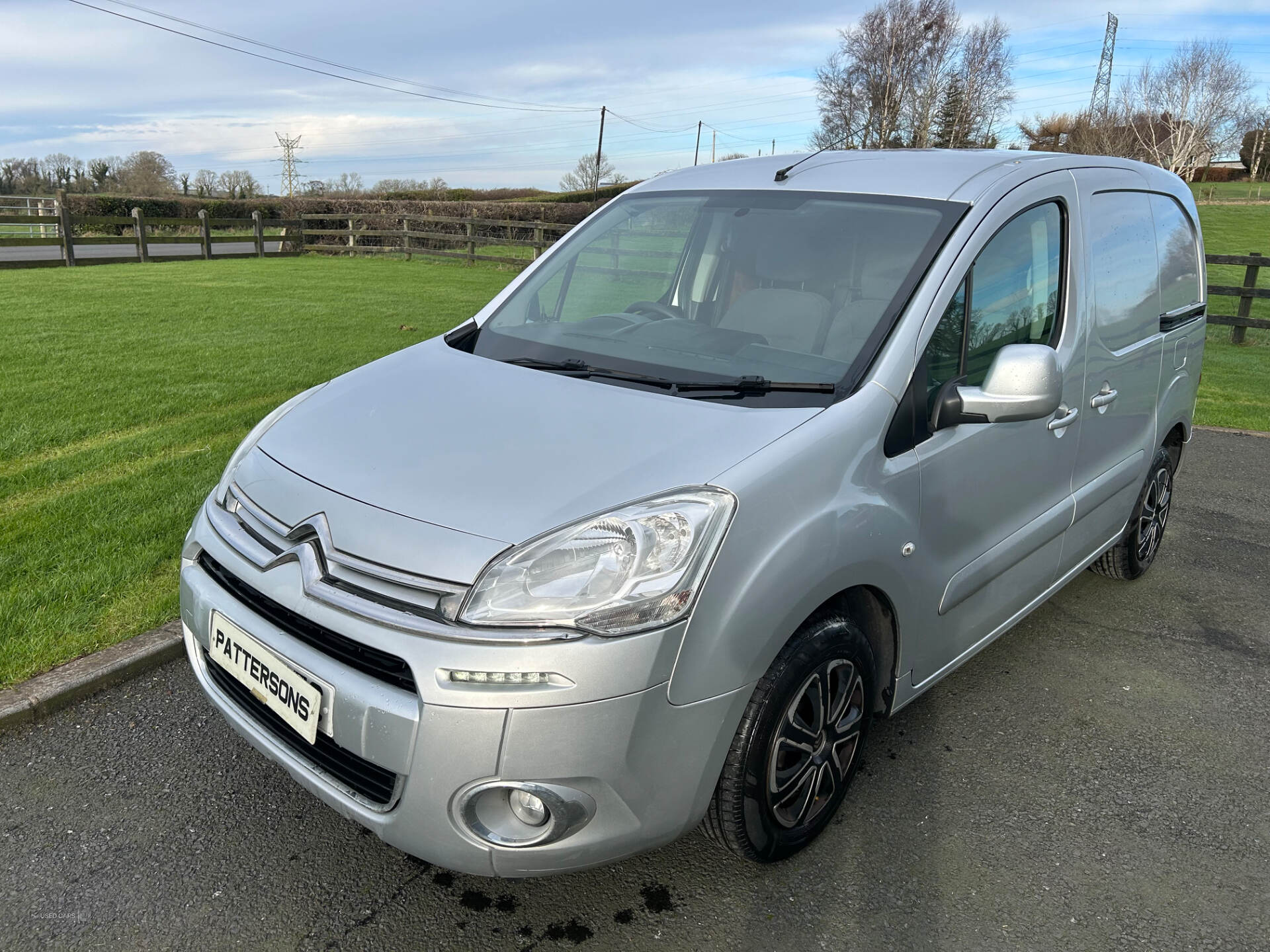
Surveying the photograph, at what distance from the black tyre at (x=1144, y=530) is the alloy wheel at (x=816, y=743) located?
85.7 inches

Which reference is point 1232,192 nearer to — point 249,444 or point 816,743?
point 816,743

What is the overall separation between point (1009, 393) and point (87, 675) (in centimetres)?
304

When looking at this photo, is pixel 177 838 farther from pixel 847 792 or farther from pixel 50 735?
pixel 847 792

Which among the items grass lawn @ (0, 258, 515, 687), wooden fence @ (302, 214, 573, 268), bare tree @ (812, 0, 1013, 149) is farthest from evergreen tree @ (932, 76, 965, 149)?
grass lawn @ (0, 258, 515, 687)

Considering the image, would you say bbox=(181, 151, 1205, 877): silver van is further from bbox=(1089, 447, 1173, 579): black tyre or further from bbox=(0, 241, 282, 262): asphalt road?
bbox=(0, 241, 282, 262): asphalt road

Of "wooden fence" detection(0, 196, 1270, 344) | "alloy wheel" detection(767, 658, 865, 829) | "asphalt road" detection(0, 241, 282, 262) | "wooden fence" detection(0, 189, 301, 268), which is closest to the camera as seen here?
"alloy wheel" detection(767, 658, 865, 829)

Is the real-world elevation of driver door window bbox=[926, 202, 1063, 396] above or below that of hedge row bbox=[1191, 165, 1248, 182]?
below

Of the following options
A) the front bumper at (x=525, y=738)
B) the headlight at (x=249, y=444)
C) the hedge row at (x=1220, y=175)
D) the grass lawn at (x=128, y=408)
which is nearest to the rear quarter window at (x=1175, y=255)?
the front bumper at (x=525, y=738)

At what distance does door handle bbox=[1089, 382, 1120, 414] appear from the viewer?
325 cm

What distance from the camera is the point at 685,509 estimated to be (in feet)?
6.54

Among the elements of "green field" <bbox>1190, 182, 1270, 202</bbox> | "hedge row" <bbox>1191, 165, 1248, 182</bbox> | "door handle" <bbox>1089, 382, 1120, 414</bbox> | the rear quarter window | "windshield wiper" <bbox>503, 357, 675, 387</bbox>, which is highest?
"hedge row" <bbox>1191, 165, 1248, 182</bbox>

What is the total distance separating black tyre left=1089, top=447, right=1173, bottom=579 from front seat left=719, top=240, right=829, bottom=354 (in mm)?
2154

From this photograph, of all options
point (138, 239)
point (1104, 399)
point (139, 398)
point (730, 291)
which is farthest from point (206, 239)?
point (1104, 399)

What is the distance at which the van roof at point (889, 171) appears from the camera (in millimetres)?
2869
